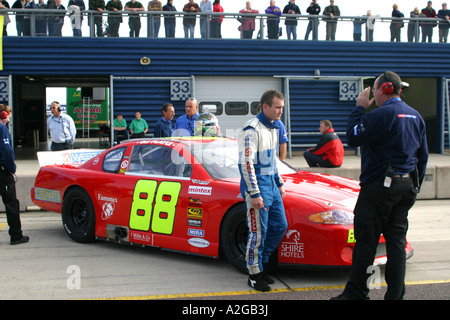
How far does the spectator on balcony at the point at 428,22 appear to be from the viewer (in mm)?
18047

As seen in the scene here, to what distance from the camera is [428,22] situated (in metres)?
18.0

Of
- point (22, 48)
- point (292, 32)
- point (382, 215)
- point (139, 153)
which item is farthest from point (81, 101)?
point (382, 215)

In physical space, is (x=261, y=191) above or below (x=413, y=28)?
below

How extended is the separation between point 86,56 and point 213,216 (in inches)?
495

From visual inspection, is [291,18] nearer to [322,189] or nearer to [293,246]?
[322,189]

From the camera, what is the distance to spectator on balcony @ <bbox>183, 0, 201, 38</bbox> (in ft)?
53.2

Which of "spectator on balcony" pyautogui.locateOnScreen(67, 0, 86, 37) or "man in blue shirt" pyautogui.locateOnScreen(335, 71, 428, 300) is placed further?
"spectator on balcony" pyautogui.locateOnScreen(67, 0, 86, 37)

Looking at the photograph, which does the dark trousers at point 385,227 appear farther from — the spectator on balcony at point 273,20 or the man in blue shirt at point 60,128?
the spectator on balcony at point 273,20

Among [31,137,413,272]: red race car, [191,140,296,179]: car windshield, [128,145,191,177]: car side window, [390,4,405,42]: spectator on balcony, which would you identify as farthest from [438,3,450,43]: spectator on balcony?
[128,145,191,177]: car side window

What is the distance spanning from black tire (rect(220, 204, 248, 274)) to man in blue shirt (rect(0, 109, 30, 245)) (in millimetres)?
3049

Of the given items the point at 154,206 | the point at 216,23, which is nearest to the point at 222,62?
the point at 216,23

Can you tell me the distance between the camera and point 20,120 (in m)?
25.7

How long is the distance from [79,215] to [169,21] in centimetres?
1116

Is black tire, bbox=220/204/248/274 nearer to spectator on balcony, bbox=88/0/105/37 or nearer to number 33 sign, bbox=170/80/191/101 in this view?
number 33 sign, bbox=170/80/191/101
